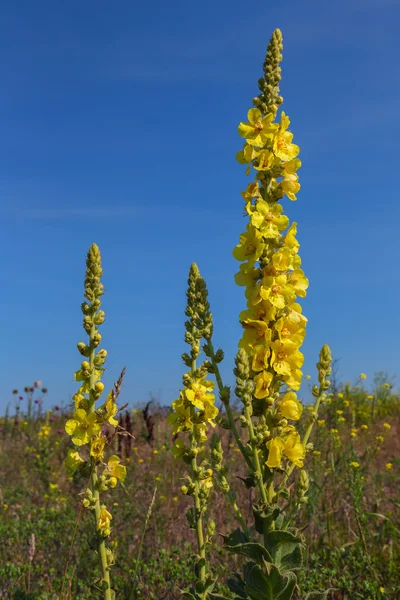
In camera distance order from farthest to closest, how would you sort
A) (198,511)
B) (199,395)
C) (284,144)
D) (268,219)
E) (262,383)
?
(199,395), (198,511), (284,144), (268,219), (262,383)

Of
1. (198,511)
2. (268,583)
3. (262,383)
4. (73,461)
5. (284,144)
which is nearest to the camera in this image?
(268,583)

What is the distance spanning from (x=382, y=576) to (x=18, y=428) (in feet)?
29.2

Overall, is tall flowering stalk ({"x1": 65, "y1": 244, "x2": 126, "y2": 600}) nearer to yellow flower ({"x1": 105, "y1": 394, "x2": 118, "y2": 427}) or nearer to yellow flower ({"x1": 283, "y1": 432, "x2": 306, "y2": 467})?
yellow flower ({"x1": 105, "y1": 394, "x2": 118, "y2": 427})

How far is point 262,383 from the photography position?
8.55ft

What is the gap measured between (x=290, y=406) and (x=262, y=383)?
175 mm

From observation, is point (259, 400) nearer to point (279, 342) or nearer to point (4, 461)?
point (279, 342)

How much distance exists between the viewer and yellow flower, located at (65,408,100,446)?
301cm

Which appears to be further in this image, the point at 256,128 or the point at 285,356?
the point at 256,128

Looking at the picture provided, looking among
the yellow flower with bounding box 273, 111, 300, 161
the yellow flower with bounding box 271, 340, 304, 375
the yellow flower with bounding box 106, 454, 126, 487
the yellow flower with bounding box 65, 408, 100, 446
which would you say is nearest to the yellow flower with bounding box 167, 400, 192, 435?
the yellow flower with bounding box 106, 454, 126, 487

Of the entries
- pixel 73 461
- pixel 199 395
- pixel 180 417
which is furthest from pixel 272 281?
pixel 73 461

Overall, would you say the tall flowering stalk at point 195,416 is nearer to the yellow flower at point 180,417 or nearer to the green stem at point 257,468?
the yellow flower at point 180,417

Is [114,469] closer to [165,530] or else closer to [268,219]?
[268,219]

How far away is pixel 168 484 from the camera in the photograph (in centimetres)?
783

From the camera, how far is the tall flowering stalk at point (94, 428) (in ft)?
9.53
